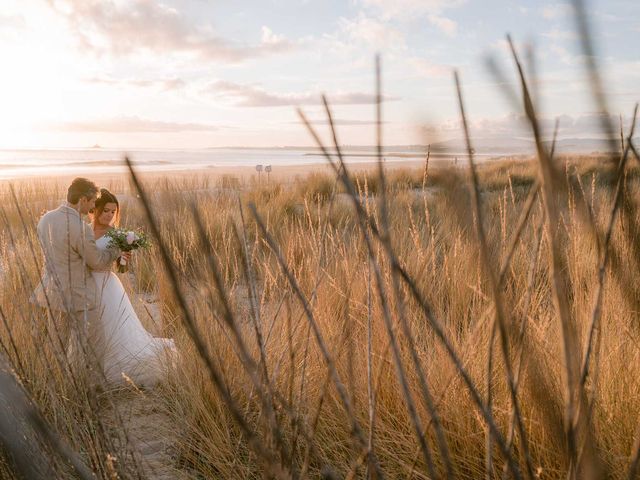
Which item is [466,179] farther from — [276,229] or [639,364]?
[276,229]

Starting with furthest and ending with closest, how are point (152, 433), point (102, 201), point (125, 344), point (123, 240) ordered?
point (102, 201)
point (123, 240)
point (125, 344)
point (152, 433)

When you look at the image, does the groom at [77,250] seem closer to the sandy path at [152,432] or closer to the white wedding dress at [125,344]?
the white wedding dress at [125,344]

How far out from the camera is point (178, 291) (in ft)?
1.41

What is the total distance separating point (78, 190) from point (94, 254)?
16.2 inches

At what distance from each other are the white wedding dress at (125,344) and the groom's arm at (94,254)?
71 millimetres

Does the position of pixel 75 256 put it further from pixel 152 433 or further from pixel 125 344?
pixel 152 433

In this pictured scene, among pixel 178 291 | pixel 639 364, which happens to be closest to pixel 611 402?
pixel 639 364

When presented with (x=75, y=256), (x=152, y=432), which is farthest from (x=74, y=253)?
(x=152, y=432)

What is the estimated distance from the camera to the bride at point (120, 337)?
2.77 meters

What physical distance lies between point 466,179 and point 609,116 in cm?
11

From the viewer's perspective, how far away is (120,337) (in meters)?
3.35

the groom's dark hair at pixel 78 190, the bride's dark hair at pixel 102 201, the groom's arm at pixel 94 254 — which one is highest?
the groom's dark hair at pixel 78 190

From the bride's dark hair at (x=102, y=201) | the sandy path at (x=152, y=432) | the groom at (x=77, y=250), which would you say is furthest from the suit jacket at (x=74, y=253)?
the sandy path at (x=152, y=432)

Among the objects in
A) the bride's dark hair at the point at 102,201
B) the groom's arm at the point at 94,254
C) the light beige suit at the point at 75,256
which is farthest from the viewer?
the bride's dark hair at the point at 102,201
